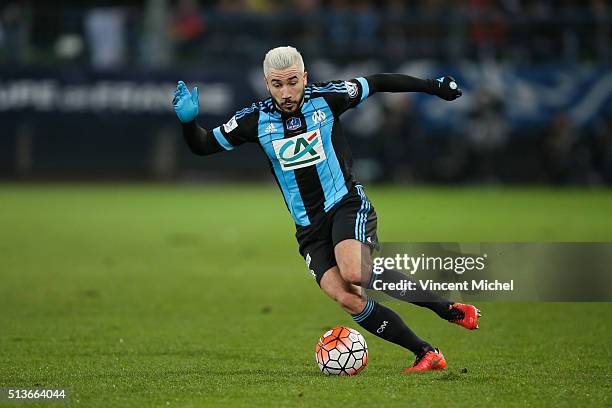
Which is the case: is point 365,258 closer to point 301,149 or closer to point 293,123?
point 301,149

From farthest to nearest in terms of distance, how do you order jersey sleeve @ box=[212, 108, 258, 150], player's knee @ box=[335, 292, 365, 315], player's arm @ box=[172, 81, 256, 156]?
jersey sleeve @ box=[212, 108, 258, 150] → player's arm @ box=[172, 81, 256, 156] → player's knee @ box=[335, 292, 365, 315]

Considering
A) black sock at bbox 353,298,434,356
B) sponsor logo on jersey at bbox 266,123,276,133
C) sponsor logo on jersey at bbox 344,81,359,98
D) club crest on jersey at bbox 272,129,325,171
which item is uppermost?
sponsor logo on jersey at bbox 344,81,359,98

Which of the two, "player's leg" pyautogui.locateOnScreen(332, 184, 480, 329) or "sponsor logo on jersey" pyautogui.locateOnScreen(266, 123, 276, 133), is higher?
"sponsor logo on jersey" pyautogui.locateOnScreen(266, 123, 276, 133)

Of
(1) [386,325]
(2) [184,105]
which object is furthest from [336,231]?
(2) [184,105]

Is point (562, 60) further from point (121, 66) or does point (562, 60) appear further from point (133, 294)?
point (133, 294)

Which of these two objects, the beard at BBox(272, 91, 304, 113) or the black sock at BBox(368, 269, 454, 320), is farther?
the black sock at BBox(368, 269, 454, 320)

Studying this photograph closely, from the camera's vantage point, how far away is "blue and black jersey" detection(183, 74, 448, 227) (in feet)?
22.6

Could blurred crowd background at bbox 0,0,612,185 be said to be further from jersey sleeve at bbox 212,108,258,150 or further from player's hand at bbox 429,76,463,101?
jersey sleeve at bbox 212,108,258,150

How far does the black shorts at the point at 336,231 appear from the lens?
6766mm

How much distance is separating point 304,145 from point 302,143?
0.06ft

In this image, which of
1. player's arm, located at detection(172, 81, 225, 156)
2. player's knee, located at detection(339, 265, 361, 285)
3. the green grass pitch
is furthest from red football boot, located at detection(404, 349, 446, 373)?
player's arm, located at detection(172, 81, 225, 156)

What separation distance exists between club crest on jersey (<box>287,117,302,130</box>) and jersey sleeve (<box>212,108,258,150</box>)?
209 mm

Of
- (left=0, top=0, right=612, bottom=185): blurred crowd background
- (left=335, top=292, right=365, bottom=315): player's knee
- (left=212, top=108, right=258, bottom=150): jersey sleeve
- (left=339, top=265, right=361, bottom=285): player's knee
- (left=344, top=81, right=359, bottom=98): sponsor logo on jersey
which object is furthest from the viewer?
(left=0, top=0, right=612, bottom=185): blurred crowd background

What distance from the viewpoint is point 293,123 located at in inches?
271
